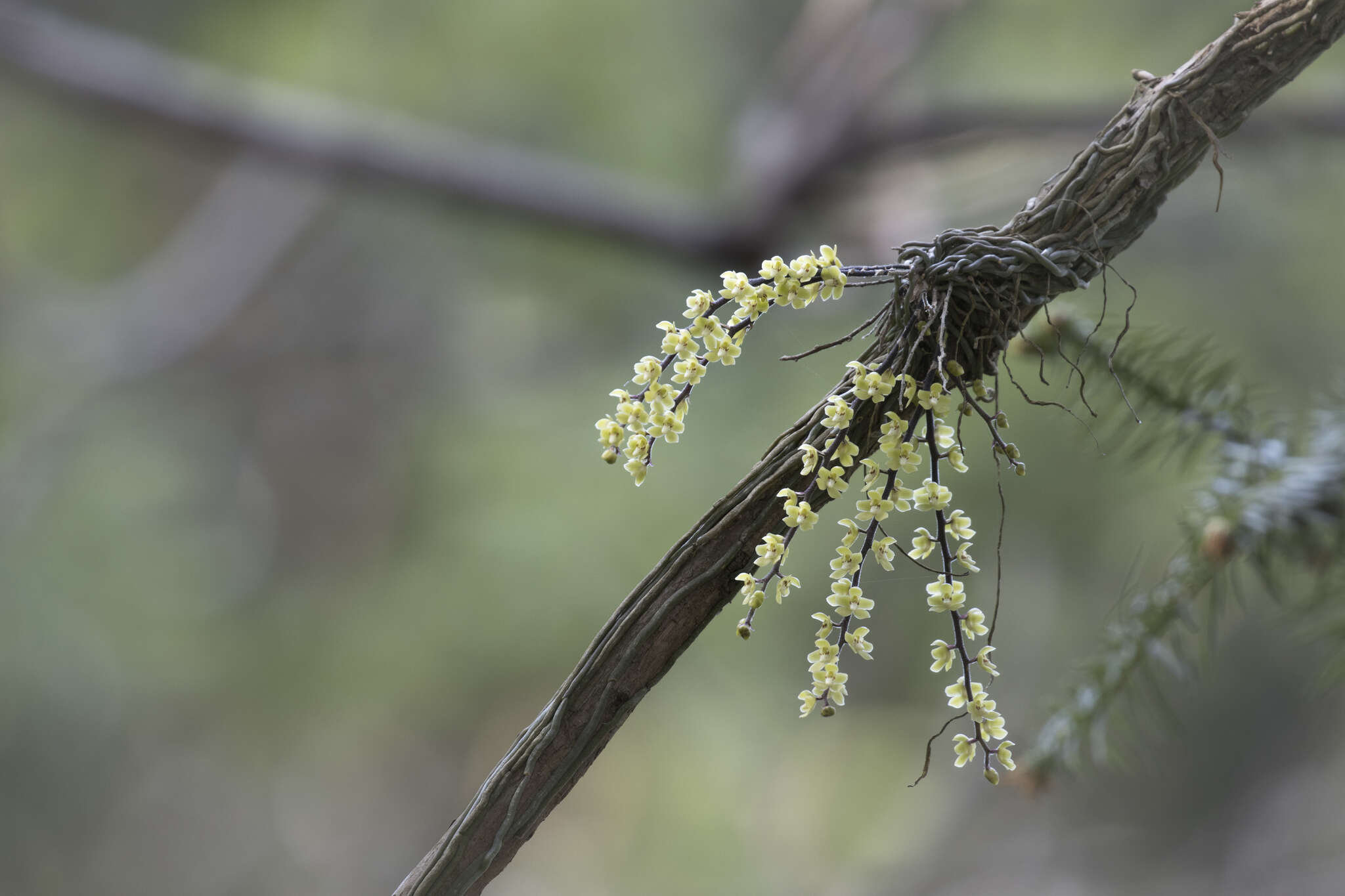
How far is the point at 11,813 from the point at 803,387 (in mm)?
2711

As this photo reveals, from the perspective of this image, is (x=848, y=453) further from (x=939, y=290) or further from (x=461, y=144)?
(x=461, y=144)

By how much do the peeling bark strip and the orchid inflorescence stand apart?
12mm

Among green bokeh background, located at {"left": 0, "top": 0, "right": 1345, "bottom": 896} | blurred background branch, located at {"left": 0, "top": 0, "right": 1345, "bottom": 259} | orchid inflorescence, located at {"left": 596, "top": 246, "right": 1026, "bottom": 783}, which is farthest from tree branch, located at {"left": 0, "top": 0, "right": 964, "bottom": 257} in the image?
orchid inflorescence, located at {"left": 596, "top": 246, "right": 1026, "bottom": 783}

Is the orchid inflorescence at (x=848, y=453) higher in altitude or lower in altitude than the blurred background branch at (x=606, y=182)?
lower

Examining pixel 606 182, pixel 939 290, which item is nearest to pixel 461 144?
pixel 606 182

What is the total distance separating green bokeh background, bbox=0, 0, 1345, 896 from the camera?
2648mm

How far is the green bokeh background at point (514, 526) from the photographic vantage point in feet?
8.69

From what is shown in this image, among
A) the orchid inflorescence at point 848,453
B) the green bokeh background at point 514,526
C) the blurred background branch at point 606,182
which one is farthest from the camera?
the green bokeh background at point 514,526

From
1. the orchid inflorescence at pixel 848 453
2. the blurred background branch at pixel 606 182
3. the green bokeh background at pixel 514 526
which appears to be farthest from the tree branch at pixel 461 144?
the orchid inflorescence at pixel 848 453

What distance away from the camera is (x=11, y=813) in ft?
10.5

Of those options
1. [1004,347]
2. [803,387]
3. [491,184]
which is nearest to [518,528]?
[803,387]

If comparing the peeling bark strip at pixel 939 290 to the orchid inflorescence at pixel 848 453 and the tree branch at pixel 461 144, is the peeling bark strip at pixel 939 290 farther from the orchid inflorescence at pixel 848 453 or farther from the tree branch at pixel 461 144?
the tree branch at pixel 461 144

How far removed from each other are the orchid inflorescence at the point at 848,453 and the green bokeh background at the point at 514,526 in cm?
190

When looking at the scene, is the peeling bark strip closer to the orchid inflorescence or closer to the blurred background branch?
the orchid inflorescence
